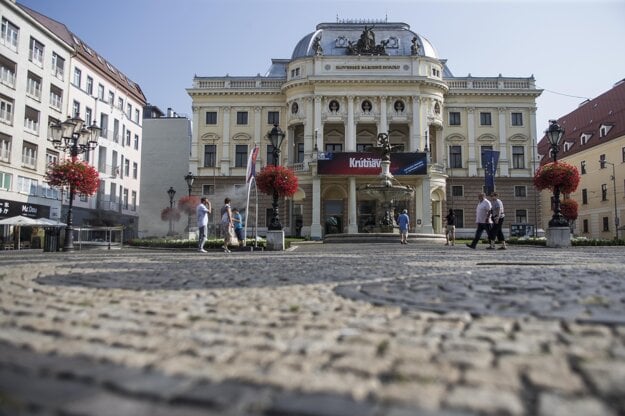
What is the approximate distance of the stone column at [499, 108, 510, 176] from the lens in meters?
45.8

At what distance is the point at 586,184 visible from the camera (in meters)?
52.1

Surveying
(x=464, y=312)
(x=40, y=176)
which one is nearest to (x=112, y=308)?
(x=464, y=312)

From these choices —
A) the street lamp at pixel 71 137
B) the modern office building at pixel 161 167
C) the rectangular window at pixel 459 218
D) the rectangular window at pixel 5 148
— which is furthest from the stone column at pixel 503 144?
the rectangular window at pixel 5 148

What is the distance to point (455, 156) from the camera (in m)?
46.6

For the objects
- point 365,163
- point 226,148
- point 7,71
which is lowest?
point 365,163

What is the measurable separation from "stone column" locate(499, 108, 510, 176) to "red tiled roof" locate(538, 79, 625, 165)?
10.8 metres

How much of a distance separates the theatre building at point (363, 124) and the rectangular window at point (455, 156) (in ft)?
0.33

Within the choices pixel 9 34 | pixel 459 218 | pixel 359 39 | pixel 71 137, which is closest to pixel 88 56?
pixel 9 34

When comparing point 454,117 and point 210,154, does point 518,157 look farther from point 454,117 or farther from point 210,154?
point 210,154

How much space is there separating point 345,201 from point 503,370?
1634 inches

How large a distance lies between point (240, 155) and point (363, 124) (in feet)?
42.5

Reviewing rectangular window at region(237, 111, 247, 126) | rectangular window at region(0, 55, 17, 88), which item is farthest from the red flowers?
rectangular window at region(237, 111, 247, 126)

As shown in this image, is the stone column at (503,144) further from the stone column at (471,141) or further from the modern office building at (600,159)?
the modern office building at (600,159)

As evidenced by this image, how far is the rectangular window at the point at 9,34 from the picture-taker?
3123 centimetres
